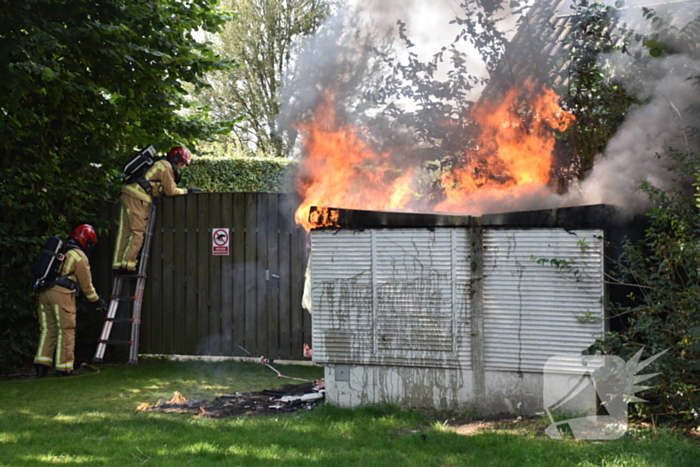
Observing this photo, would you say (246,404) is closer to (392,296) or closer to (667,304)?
(392,296)

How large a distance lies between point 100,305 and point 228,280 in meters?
1.74

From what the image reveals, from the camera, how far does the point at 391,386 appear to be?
6094 millimetres

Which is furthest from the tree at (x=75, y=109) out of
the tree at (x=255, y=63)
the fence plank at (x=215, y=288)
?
the tree at (x=255, y=63)

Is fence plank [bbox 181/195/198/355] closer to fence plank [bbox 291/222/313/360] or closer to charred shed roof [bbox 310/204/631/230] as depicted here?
fence plank [bbox 291/222/313/360]

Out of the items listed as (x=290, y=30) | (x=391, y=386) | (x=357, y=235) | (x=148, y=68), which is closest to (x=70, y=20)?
(x=148, y=68)

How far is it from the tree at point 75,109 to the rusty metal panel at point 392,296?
13.6 feet

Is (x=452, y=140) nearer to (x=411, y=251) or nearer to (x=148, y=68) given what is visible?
(x=411, y=251)

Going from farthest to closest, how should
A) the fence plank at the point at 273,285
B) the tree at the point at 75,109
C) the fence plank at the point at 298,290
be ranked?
the fence plank at the point at 273,285 → the fence plank at the point at 298,290 → the tree at the point at 75,109

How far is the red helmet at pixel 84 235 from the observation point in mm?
8992

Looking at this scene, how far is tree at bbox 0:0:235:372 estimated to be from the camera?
8.12 meters

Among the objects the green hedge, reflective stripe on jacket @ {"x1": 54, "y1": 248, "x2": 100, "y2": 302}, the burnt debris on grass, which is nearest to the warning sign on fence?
reflective stripe on jacket @ {"x1": 54, "y1": 248, "x2": 100, "y2": 302}

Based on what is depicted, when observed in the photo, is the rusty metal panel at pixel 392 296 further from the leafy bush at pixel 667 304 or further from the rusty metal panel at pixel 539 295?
the leafy bush at pixel 667 304

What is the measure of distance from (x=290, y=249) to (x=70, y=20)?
4.00 metres

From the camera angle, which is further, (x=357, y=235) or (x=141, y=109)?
(x=141, y=109)
